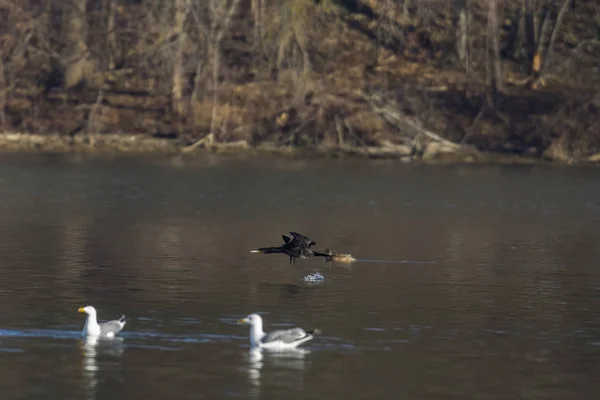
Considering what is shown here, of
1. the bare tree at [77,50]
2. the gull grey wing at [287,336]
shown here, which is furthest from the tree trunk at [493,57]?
the gull grey wing at [287,336]

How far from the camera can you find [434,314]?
21953 millimetres

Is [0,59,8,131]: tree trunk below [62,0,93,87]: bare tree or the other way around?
below

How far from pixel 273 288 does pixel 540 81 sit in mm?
49154

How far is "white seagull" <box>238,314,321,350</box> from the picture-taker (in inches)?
719

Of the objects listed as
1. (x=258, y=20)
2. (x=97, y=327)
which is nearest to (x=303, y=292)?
(x=97, y=327)

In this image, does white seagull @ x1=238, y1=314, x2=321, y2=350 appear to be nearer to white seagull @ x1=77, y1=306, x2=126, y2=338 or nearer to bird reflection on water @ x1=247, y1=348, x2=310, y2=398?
bird reflection on water @ x1=247, y1=348, x2=310, y2=398

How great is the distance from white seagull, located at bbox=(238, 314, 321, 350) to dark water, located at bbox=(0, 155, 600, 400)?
0.63 ft

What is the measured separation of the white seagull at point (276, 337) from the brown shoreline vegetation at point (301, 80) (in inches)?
1835

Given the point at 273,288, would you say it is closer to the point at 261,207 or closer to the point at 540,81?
the point at 261,207

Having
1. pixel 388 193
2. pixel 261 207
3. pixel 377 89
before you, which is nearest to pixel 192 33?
pixel 377 89

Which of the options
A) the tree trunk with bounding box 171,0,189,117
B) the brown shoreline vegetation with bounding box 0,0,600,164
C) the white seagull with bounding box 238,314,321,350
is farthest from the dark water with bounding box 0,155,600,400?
the tree trunk with bounding box 171,0,189,117

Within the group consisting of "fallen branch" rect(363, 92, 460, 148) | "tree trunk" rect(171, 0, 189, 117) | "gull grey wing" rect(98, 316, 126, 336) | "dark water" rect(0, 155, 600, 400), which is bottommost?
"dark water" rect(0, 155, 600, 400)

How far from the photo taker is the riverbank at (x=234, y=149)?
65.4 metres

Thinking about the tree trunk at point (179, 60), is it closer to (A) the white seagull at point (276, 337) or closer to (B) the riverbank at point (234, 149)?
(B) the riverbank at point (234, 149)
